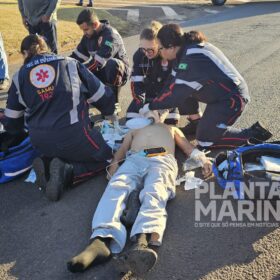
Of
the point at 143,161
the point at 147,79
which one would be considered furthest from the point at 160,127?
the point at 147,79

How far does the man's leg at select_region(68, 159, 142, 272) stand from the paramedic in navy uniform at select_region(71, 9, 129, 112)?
2.40 m

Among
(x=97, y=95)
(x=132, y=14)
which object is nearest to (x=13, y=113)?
(x=97, y=95)

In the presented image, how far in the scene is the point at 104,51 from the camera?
18.6 ft

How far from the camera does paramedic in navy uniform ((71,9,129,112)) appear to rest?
5.64 metres

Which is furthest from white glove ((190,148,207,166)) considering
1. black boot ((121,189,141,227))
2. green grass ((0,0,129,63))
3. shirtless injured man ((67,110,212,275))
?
green grass ((0,0,129,63))

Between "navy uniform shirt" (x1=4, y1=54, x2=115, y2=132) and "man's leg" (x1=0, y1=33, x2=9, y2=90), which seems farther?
"man's leg" (x1=0, y1=33, x2=9, y2=90)

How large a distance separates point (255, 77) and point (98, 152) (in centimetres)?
399

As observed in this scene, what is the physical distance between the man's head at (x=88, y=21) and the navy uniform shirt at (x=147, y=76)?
919 millimetres

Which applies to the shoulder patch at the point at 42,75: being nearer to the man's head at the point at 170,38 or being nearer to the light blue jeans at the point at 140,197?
the light blue jeans at the point at 140,197

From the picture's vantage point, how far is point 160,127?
4.14 metres

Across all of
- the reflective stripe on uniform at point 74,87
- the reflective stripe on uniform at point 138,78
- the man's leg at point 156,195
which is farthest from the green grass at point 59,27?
the man's leg at point 156,195

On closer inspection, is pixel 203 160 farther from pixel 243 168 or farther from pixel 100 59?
pixel 100 59

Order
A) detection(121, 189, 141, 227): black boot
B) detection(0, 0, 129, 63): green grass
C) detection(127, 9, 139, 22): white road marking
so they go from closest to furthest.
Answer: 1. detection(121, 189, 141, 227): black boot
2. detection(0, 0, 129, 63): green grass
3. detection(127, 9, 139, 22): white road marking

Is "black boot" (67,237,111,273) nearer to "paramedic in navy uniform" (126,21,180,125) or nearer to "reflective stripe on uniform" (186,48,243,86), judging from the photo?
"reflective stripe on uniform" (186,48,243,86)
